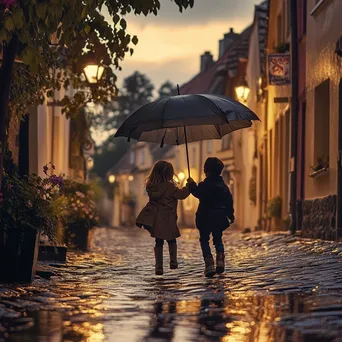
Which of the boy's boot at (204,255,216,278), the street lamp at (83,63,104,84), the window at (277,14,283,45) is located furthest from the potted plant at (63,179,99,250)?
the window at (277,14,283,45)

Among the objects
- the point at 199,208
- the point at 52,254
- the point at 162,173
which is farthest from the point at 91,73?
the point at 199,208

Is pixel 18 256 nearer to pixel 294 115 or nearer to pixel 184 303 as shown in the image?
pixel 184 303

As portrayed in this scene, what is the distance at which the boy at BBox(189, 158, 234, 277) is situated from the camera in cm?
1109

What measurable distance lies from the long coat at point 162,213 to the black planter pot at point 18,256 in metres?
1.69

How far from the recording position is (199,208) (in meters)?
11.3

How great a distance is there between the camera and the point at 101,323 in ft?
22.3

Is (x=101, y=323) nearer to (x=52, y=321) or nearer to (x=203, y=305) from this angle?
(x=52, y=321)

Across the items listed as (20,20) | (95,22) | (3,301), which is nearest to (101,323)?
(3,301)

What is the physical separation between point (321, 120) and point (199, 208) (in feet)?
20.1

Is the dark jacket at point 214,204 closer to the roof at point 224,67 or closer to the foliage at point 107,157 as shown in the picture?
the roof at point 224,67

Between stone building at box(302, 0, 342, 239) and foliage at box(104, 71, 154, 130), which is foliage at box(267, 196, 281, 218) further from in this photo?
foliage at box(104, 71, 154, 130)

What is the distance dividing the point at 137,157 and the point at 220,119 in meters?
65.9

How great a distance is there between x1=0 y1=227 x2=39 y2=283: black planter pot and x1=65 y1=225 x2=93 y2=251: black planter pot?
6.78 m

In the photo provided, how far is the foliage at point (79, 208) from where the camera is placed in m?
16.7
